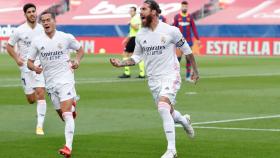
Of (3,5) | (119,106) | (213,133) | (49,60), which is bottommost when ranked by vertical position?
(3,5)

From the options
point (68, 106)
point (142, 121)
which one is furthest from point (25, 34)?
point (68, 106)

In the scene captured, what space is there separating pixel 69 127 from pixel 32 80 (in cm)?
422

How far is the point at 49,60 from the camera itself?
14047mm

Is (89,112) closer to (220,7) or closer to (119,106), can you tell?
(119,106)

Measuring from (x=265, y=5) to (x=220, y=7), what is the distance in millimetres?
3118

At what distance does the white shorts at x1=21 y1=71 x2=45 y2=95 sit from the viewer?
56.1 feet

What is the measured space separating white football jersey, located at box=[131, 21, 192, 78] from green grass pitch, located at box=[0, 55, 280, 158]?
119 cm

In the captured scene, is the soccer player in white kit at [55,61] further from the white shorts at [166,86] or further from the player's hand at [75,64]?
the white shorts at [166,86]

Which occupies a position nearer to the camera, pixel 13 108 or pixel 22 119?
pixel 22 119

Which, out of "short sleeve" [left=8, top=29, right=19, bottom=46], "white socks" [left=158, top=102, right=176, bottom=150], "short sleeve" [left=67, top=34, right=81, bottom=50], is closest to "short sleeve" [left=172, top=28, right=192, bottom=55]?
"white socks" [left=158, top=102, right=176, bottom=150]

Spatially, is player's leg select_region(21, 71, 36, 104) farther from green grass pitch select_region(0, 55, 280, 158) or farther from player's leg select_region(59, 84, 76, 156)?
player's leg select_region(59, 84, 76, 156)

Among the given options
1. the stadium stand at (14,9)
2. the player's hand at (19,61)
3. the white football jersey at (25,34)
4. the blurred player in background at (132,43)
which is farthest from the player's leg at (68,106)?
the stadium stand at (14,9)

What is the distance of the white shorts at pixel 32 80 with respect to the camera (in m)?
17.1

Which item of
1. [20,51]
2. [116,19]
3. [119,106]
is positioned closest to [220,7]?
[116,19]
